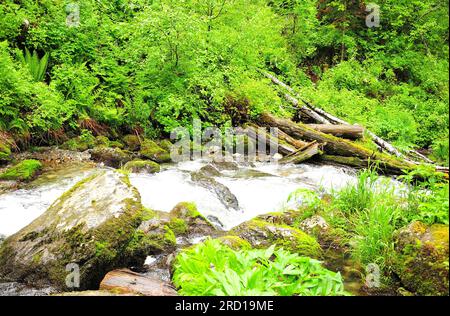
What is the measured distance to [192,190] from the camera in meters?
8.92

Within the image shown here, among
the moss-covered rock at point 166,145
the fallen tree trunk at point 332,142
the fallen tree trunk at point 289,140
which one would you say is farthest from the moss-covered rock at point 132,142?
the fallen tree trunk at point 332,142

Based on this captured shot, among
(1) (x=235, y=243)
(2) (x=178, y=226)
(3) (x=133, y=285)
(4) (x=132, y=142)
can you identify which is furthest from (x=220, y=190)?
(4) (x=132, y=142)

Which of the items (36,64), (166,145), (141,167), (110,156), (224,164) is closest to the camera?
(141,167)

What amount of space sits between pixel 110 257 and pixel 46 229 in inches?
47.5

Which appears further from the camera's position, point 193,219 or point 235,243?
point 193,219

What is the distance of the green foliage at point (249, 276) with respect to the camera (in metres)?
3.47

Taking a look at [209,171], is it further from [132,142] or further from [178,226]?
[178,226]

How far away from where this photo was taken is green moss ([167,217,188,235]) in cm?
663

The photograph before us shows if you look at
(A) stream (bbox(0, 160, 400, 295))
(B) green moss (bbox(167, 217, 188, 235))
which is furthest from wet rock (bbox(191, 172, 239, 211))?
(B) green moss (bbox(167, 217, 188, 235))

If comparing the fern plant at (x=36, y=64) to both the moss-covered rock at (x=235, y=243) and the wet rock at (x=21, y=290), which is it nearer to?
the wet rock at (x=21, y=290)

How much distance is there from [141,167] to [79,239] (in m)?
5.15

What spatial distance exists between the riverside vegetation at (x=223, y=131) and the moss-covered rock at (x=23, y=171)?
3cm
